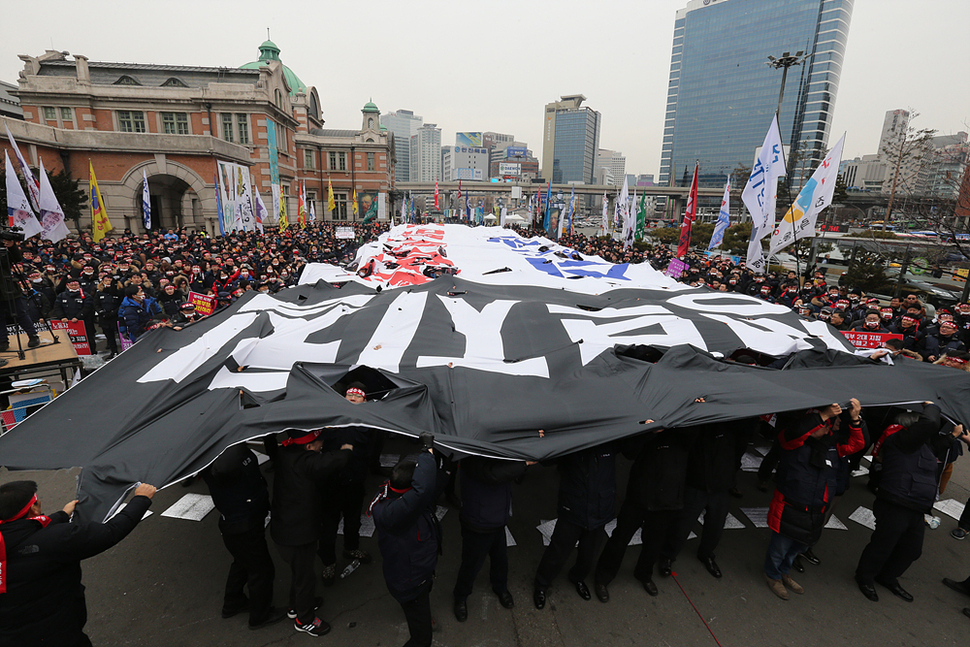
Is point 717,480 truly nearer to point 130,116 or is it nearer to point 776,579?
point 776,579

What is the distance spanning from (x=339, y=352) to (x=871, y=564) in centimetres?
564

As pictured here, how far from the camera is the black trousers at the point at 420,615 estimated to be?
329 centimetres

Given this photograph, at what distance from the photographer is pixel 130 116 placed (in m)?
36.0

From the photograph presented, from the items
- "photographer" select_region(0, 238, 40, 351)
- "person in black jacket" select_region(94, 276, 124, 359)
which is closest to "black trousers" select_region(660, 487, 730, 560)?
"photographer" select_region(0, 238, 40, 351)

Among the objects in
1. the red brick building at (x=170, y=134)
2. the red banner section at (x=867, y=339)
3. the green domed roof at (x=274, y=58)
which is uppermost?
the green domed roof at (x=274, y=58)

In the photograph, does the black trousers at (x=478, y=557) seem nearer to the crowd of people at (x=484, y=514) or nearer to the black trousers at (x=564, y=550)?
the crowd of people at (x=484, y=514)

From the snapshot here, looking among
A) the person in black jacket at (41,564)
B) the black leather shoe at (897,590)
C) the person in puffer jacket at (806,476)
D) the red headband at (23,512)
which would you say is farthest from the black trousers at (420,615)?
the black leather shoe at (897,590)

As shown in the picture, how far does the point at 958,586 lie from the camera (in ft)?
13.8

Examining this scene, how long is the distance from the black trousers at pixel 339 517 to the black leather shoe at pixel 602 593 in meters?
2.36

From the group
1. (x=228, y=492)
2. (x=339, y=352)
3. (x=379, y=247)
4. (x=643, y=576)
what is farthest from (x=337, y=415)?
(x=379, y=247)

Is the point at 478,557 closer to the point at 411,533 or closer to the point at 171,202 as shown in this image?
the point at 411,533

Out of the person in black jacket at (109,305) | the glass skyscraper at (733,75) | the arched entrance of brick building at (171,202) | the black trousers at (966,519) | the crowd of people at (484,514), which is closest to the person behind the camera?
the crowd of people at (484,514)

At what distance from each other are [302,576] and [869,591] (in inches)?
200

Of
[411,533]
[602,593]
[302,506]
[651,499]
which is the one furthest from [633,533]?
[302,506]
